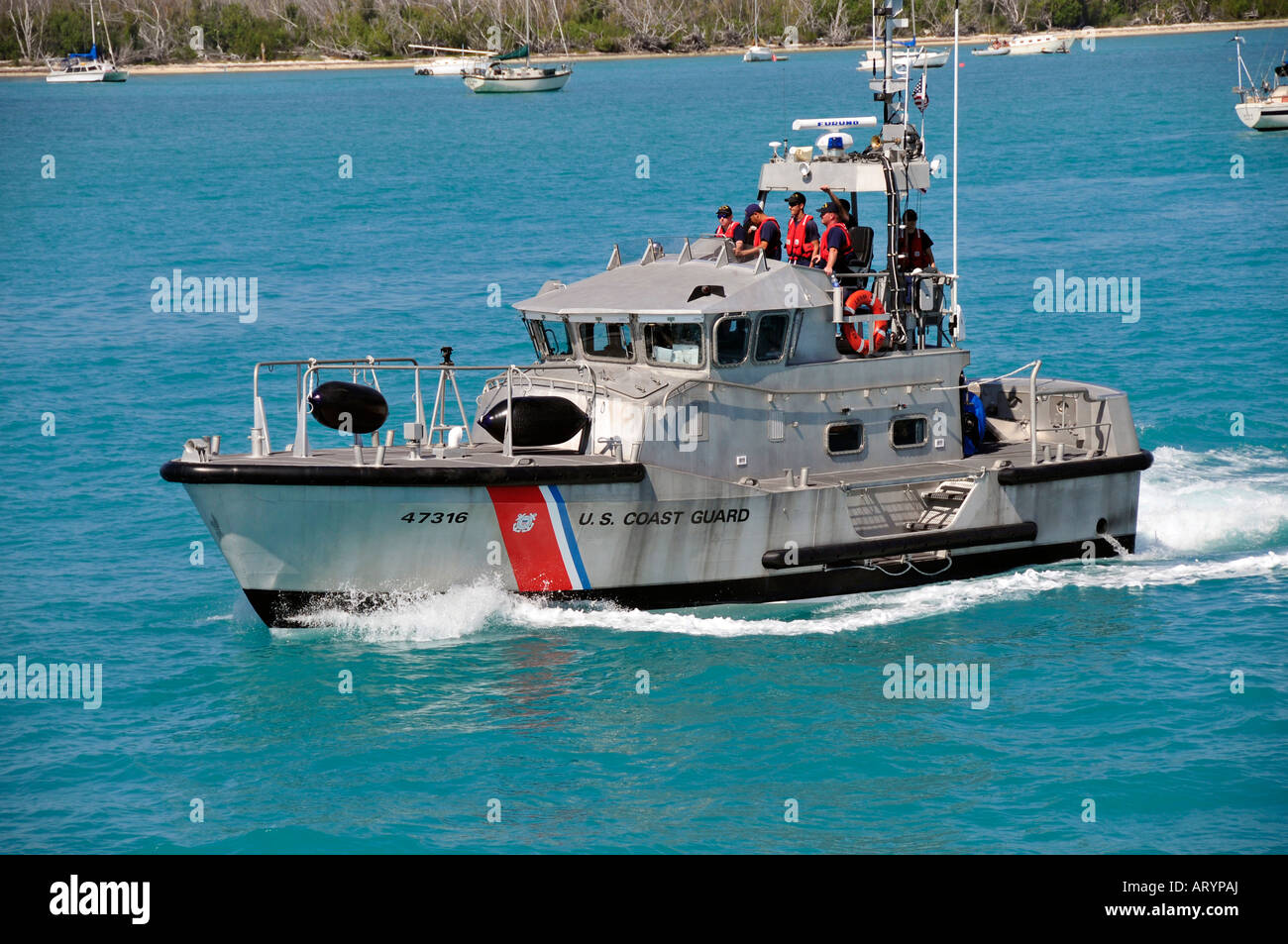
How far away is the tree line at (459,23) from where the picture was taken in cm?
13062

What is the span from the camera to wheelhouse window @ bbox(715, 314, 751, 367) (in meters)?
16.0

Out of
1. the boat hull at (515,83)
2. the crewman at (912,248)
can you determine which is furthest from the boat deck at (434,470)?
the boat hull at (515,83)

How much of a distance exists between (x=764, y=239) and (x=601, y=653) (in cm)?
530

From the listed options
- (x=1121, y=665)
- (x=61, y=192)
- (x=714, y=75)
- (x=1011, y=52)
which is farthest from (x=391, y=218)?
(x=1011, y=52)

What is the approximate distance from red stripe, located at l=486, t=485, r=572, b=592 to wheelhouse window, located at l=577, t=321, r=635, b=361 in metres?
2.29

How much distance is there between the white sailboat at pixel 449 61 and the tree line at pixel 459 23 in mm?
1745

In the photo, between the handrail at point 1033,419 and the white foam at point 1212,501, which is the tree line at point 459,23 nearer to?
the white foam at point 1212,501

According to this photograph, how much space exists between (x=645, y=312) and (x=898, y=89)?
4703mm

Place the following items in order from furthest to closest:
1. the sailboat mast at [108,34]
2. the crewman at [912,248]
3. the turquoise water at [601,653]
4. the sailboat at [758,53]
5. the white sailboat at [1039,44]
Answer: the sailboat mast at [108,34] < the white sailboat at [1039,44] < the sailboat at [758,53] < the crewman at [912,248] < the turquoise water at [601,653]

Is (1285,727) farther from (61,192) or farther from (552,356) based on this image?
(61,192)

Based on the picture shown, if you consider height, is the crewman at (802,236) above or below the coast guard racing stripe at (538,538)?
above

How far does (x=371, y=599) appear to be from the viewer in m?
15.5

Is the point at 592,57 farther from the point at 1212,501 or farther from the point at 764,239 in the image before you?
the point at 764,239

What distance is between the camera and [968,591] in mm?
17328
